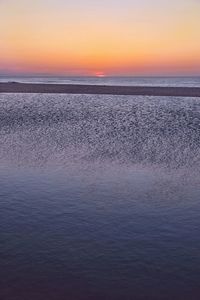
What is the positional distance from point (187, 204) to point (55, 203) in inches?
187

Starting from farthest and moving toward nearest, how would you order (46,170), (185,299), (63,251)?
(46,170) < (63,251) < (185,299)

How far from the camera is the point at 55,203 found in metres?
15.3

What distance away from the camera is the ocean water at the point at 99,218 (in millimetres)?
9898

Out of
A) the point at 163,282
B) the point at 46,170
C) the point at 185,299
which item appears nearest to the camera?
the point at 185,299

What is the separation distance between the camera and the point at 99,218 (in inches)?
550

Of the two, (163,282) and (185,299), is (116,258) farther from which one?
(185,299)

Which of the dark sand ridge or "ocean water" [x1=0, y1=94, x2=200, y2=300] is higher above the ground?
the dark sand ridge

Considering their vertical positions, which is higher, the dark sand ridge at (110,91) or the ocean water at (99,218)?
→ the dark sand ridge at (110,91)

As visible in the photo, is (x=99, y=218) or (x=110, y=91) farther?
(x=110, y=91)

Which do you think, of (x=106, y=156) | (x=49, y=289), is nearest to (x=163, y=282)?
(x=49, y=289)

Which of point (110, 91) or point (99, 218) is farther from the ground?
point (110, 91)

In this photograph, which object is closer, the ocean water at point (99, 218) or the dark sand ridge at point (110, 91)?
the ocean water at point (99, 218)

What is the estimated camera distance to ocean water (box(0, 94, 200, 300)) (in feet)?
32.5

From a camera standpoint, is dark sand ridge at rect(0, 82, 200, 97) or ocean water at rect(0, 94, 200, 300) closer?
ocean water at rect(0, 94, 200, 300)
